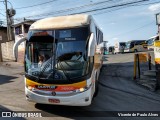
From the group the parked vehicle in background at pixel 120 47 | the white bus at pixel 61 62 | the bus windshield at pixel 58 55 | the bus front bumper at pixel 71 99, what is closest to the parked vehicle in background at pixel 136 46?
the parked vehicle in background at pixel 120 47

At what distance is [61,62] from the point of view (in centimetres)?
728

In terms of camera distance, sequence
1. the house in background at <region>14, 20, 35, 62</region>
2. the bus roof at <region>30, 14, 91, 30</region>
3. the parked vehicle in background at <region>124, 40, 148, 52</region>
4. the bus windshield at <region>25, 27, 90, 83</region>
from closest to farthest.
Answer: the bus windshield at <region>25, 27, 90, 83</region> → the bus roof at <region>30, 14, 91, 30</region> → the house in background at <region>14, 20, 35, 62</region> → the parked vehicle in background at <region>124, 40, 148, 52</region>

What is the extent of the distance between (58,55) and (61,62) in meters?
0.28

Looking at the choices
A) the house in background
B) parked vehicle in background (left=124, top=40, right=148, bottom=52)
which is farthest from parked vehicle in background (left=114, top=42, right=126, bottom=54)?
the house in background

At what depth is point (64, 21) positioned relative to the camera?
785 centimetres

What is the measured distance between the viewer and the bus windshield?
714cm

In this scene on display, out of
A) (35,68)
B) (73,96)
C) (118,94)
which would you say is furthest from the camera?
(118,94)

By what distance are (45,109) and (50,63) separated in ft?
5.81

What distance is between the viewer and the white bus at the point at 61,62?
23.0 ft

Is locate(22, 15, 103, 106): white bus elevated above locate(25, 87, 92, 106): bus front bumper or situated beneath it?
elevated above

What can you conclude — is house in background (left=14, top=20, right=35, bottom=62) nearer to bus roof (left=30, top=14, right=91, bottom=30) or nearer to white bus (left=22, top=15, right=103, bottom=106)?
bus roof (left=30, top=14, right=91, bottom=30)

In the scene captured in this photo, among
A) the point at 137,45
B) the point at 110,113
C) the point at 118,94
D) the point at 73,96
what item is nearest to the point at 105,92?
the point at 118,94

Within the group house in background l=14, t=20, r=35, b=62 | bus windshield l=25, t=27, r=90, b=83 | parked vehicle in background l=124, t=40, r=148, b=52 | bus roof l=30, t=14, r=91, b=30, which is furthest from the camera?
parked vehicle in background l=124, t=40, r=148, b=52

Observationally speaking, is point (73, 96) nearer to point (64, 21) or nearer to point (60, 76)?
point (60, 76)
